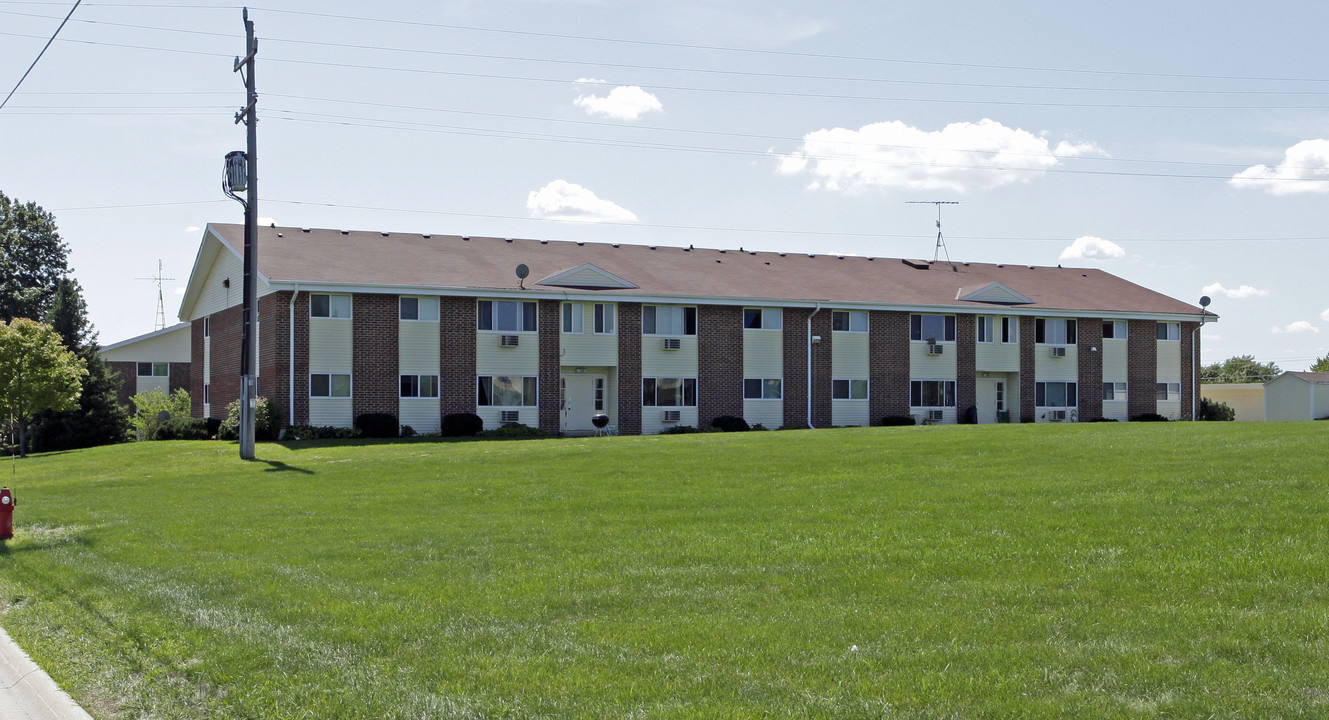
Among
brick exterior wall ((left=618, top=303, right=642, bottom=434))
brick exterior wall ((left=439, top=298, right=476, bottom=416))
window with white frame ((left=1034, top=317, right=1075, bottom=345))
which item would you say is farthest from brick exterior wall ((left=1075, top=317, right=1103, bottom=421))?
brick exterior wall ((left=439, top=298, right=476, bottom=416))

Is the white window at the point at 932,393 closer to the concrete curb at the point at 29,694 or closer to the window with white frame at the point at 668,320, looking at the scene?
Result: the window with white frame at the point at 668,320

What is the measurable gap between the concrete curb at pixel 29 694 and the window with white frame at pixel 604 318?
30.3 metres

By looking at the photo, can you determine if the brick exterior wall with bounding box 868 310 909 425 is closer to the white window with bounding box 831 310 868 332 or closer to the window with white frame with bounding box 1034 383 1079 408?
the white window with bounding box 831 310 868 332

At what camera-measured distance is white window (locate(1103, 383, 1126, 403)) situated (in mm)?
45594

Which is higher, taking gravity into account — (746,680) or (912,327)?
(912,327)

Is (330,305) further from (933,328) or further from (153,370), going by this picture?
(153,370)

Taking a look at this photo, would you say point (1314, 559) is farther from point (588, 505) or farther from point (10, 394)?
point (10, 394)

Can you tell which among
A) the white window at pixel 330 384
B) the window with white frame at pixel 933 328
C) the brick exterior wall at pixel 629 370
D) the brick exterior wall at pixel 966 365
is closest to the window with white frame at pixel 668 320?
the brick exterior wall at pixel 629 370

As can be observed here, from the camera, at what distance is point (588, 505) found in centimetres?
1600

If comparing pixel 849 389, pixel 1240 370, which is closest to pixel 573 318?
pixel 849 389

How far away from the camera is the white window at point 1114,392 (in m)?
45.6

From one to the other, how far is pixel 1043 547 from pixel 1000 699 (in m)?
4.74

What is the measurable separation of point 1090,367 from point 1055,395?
2000mm

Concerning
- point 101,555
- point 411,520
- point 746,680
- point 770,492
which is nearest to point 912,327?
point 770,492
